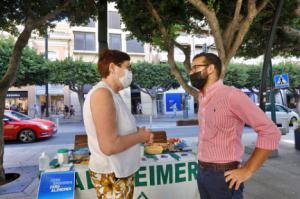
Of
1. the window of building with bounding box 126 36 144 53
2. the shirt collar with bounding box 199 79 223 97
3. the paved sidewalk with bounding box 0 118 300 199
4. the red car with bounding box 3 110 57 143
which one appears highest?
the window of building with bounding box 126 36 144 53

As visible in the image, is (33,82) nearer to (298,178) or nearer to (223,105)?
(298,178)

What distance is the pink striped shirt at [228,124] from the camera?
5.64 ft

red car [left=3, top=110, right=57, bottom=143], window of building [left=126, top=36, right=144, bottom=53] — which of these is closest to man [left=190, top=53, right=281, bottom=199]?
red car [left=3, top=110, right=57, bottom=143]

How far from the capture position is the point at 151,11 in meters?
5.59

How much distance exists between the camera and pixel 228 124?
72.6 inches

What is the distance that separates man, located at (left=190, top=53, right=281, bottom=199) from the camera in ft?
5.69

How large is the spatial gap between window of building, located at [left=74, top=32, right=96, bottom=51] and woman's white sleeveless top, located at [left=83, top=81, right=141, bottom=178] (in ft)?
97.9

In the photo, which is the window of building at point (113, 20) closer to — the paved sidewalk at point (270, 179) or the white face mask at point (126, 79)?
the paved sidewalk at point (270, 179)

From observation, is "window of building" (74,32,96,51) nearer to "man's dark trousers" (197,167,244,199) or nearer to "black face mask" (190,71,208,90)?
"black face mask" (190,71,208,90)

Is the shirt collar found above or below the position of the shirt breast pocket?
above

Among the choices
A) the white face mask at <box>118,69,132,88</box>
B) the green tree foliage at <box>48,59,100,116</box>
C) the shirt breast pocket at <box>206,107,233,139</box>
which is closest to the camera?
the shirt breast pocket at <box>206,107,233,139</box>

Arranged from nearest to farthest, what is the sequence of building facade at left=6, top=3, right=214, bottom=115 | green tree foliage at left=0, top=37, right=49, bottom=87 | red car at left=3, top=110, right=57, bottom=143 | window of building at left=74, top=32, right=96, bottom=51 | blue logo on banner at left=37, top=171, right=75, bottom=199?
blue logo on banner at left=37, top=171, right=75, bottom=199 → red car at left=3, top=110, right=57, bottom=143 → green tree foliage at left=0, top=37, right=49, bottom=87 → building facade at left=6, top=3, right=214, bottom=115 → window of building at left=74, top=32, right=96, bottom=51

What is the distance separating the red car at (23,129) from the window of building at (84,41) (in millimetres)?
19260

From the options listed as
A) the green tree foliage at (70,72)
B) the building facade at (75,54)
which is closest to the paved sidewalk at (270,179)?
the green tree foliage at (70,72)
